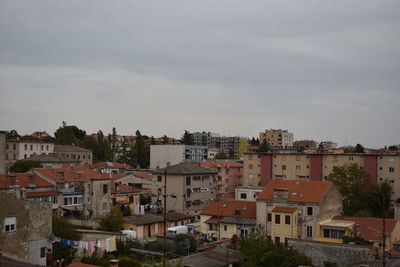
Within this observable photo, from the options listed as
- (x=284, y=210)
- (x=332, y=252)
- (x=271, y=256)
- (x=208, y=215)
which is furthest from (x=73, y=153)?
(x=271, y=256)

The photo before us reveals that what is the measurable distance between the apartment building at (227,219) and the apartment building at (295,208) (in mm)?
1671

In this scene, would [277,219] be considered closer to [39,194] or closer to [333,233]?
[333,233]

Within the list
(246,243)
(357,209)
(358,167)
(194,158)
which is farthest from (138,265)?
(194,158)

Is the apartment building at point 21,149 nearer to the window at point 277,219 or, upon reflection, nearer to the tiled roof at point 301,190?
the tiled roof at point 301,190

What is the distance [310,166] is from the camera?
5891 cm

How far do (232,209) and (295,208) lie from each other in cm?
659

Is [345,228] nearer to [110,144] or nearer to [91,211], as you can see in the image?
[91,211]

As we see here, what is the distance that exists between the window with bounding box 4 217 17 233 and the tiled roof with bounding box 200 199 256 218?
802 inches

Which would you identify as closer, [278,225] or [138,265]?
[138,265]

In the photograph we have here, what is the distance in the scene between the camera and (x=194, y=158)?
3546 inches

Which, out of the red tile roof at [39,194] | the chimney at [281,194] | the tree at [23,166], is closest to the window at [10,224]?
the red tile roof at [39,194]

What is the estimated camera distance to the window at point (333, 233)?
112 feet

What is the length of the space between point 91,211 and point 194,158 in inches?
1961

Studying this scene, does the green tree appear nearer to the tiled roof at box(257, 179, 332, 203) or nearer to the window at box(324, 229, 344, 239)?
the tiled roof at box(257, 179, 332, 203)
